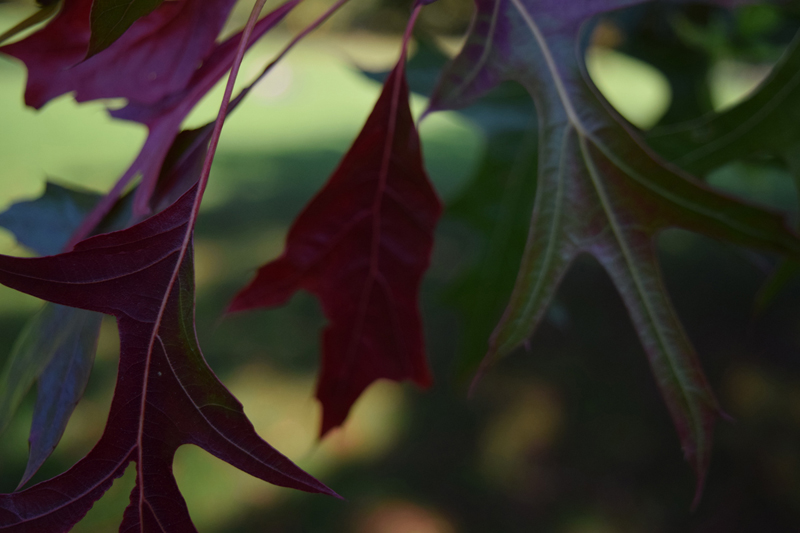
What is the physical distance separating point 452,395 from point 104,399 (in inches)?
50.1

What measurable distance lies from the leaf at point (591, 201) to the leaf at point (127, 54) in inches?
9.2

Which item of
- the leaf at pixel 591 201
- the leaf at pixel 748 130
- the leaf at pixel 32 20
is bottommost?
the leaf at pixel 591 201

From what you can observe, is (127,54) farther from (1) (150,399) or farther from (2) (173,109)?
(1) (150,399)

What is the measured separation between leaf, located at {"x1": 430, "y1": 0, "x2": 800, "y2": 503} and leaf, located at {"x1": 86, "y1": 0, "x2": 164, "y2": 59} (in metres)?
0.23

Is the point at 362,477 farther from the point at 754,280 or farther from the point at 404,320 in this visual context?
the point at 754,280

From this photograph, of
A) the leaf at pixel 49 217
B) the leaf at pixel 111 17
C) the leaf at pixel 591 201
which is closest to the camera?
the leaf at pixel 111 17

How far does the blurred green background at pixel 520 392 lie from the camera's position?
3.93 feet

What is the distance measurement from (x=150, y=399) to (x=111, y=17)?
26 centimetres

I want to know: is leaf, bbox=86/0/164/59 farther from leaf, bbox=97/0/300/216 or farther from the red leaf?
the red leaf

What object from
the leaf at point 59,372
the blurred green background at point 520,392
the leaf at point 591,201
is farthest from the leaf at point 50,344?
the blurred green background at point 520,392

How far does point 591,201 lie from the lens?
0.56m

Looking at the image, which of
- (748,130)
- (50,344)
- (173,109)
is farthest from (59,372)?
(748,130)

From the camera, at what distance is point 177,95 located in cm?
58

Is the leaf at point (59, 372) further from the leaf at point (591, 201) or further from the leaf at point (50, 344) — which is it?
the leaf at point (591, 201)
